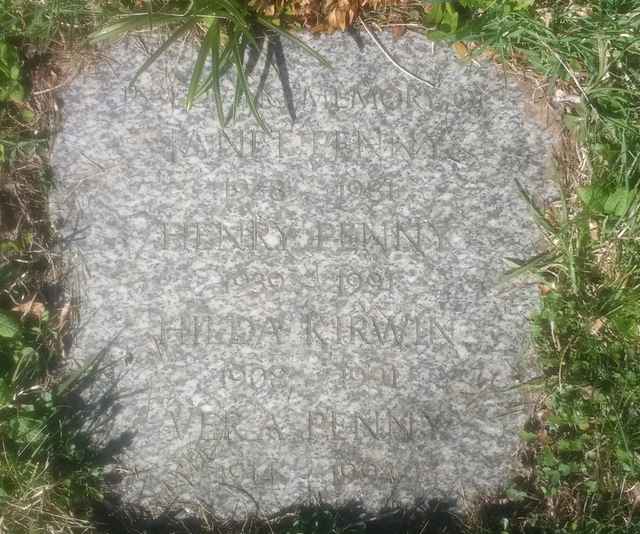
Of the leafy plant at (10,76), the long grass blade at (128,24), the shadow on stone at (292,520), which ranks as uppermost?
the long grass blade at (128,24)

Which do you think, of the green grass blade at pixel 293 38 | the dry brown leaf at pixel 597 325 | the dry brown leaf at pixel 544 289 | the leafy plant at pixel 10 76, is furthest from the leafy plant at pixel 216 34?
the dry brown leaf at pixel 597 325

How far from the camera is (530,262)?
8.27 feet

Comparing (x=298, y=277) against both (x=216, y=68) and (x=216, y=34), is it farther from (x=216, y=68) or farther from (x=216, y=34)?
(x=216, y=34)

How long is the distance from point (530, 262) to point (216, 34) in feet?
→ 4.99

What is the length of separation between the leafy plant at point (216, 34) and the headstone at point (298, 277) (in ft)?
0.23

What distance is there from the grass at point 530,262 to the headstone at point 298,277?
0.34ft

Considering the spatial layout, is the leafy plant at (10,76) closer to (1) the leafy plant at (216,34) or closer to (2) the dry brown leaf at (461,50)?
(1) the leafy plant at (216,34)

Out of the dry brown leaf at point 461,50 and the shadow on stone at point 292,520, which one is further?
the dry brown leaf at point 461,50

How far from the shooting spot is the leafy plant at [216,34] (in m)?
2.40

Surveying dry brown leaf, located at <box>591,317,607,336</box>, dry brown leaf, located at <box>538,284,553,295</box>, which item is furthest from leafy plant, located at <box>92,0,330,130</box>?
dry brown leaf, located at <box>591,317,607,336</box>

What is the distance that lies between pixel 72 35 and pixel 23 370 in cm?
135

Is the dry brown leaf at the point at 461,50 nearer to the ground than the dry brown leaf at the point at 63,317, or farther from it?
farther from it

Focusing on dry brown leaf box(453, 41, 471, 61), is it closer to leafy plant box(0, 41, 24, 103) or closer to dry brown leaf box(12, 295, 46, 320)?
leafy plant box(0, 41, 24, 103)

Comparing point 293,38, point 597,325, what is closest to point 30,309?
point 293,38
